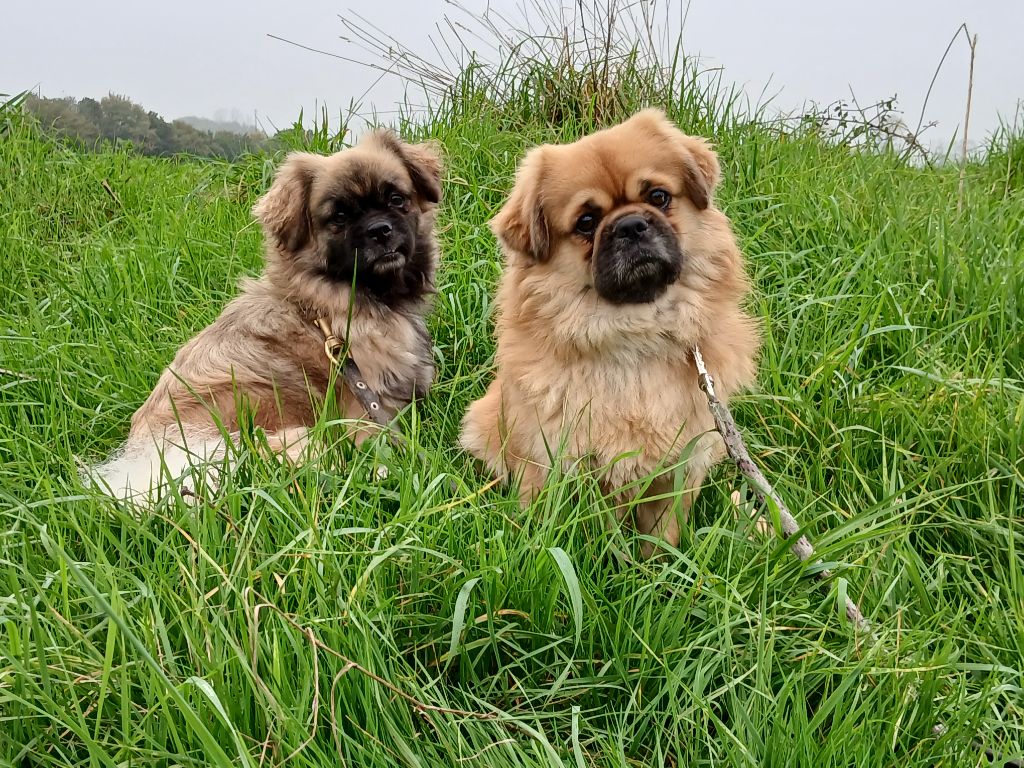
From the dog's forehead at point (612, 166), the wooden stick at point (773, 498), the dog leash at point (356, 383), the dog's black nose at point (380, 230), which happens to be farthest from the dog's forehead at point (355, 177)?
the wooden stick at point (773, 498)

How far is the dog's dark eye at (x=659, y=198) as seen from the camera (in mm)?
2385

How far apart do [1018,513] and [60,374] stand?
3262 millimetres

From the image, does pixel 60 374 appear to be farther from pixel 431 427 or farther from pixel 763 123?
pixel 763 123

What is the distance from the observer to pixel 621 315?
2.36m

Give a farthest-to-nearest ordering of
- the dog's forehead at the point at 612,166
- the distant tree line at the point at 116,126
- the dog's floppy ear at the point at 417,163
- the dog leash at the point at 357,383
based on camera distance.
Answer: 1. the distant tree line at the point at 116,126
2. the dog's floppy ear at the point at 417,163
3. the dog leash at the point at 357,383
4. the dog's forehead at the point at 612,166

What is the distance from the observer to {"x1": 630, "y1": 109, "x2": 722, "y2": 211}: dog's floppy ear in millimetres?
2443

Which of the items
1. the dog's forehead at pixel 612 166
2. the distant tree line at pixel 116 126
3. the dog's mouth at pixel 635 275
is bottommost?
the dog's mouth at pixel 635 275

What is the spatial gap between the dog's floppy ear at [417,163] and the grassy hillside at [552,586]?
2.76 ft


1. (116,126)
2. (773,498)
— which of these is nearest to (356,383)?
(773,498)

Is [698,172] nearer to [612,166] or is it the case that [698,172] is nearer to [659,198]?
[659,198]

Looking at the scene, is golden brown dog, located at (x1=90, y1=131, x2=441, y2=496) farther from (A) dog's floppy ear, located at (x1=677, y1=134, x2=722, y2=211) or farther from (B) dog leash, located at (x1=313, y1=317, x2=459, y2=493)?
(A) dog's floppy ear, located at (x1=677, y1=134, x2=722, y2=211)

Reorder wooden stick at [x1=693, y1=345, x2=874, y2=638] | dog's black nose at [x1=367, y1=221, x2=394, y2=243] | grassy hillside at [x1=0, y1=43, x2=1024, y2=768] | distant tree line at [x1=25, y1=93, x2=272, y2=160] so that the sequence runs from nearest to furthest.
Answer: grassy hillside at [x1=0, y1=43, x2=1024, y2=768]
wooden stick at [x1=693, y1=345, x2=874, y2=638]
dog's black nose at [x1=367, y1=221, x2=394, y2=243]
distant tree line at [x1=25, y1=93, x2=272, y2=160]

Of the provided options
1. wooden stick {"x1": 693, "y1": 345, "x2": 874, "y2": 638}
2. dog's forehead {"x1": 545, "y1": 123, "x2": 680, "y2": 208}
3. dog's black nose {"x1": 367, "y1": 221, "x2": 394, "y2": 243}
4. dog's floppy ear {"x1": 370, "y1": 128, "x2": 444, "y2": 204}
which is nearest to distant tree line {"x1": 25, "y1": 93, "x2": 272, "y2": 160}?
dog's floppy ear {"x1": 370, "y1": 128, "x2": 444, "y2": 204}

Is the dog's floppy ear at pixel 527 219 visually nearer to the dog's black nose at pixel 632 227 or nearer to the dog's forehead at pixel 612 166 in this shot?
the dog's forehead at pixel 612 166
